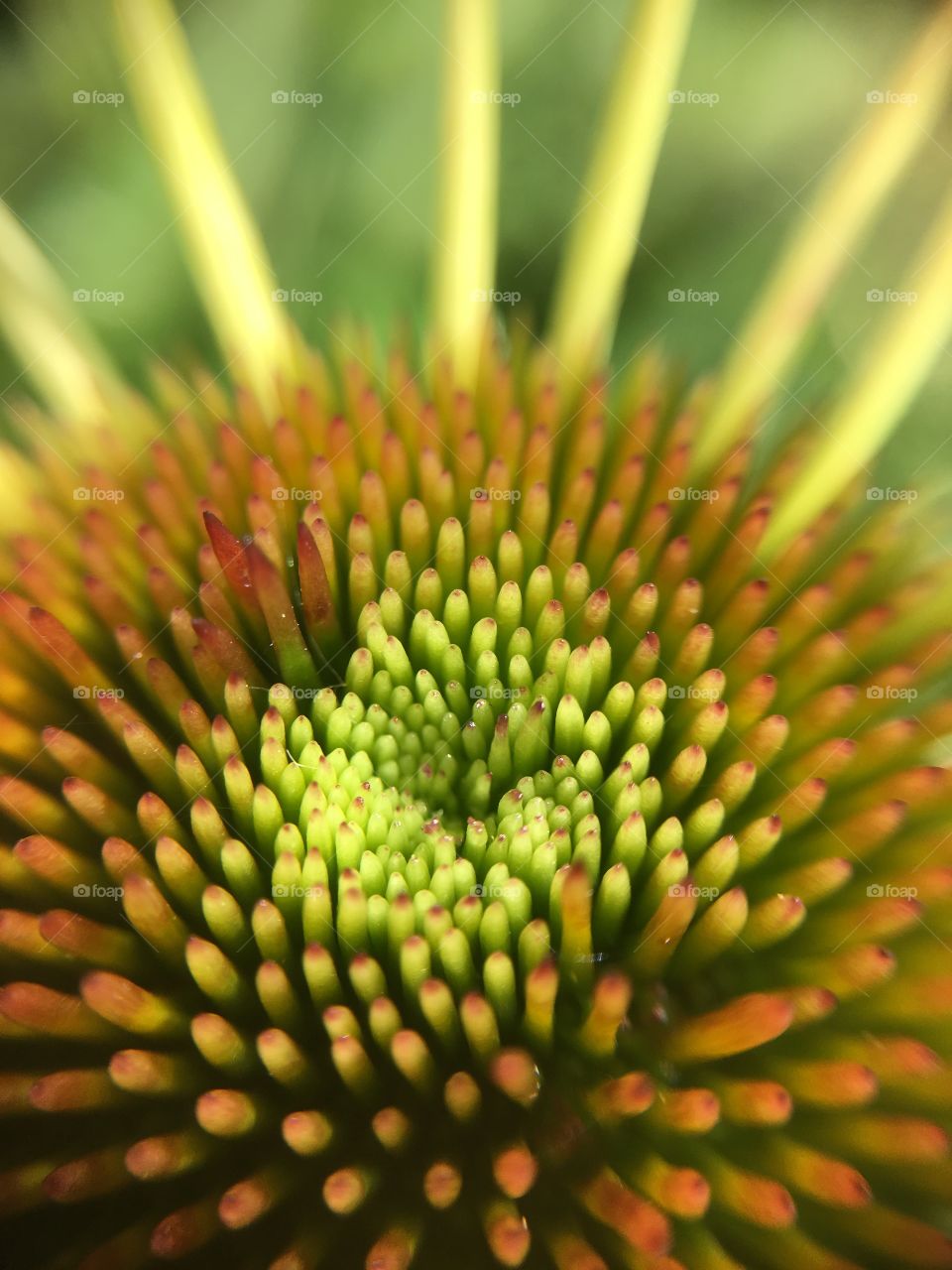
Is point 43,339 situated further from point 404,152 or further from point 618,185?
point 618,185

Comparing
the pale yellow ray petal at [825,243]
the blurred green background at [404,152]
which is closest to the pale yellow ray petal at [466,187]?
the blurred green background at [404,152]

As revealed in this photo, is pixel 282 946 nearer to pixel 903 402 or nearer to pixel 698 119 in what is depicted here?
pixel 903 402

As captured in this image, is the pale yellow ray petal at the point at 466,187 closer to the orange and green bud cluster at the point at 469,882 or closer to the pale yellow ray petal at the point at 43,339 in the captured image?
the orange and green bud cluster at the point at 469,882

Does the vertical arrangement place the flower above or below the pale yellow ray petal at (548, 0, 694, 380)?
below

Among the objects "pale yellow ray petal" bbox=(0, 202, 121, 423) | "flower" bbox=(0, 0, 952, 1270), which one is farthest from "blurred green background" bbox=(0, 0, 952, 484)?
"flower" bbox=(0, 0, 952, 1270)

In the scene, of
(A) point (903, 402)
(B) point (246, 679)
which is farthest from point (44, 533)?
(A) point (903, 402)

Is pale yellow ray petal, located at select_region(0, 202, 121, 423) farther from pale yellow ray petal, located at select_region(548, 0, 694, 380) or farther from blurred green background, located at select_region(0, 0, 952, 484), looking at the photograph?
pale yellow ray petal, located at select_region(548, 0, 694, 380)

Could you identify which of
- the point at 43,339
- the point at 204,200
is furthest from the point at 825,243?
the point at 43,339

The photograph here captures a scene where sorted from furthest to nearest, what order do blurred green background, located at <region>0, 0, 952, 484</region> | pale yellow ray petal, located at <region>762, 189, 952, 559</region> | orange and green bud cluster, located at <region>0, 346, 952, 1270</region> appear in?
blurred green background, located at <region>0, 0, 952, 484</region>
pale yellow ray petal, located at <region>762, 189, 952, 559</region>
orange and green bud cluster, located at <region>0, 346, 952, 1270</region>
